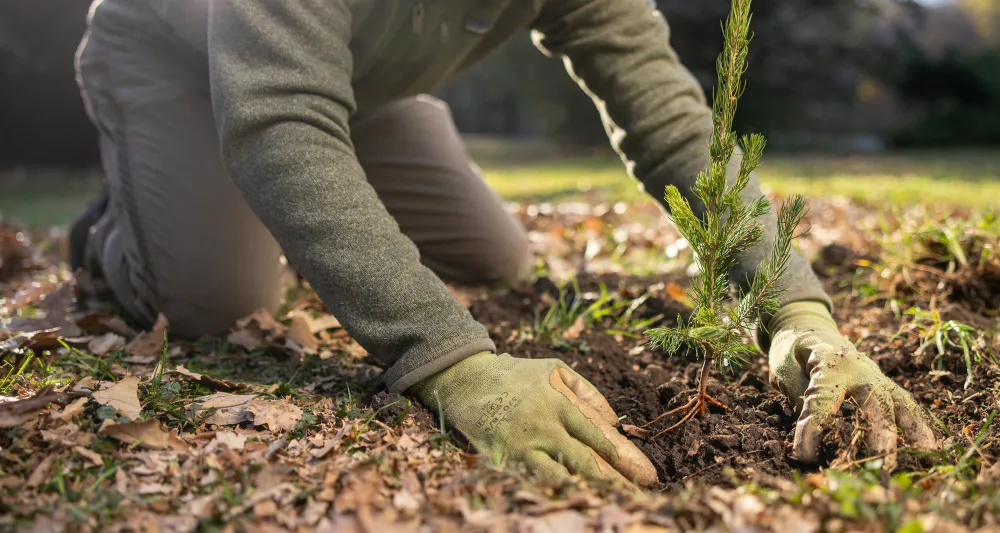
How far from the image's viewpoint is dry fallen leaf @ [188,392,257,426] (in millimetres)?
1731

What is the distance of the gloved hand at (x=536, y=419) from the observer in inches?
61.7

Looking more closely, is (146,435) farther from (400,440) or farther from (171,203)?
(171,203)

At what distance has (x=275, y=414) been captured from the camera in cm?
172

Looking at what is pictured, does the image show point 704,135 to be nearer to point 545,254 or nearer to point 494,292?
point 494,292

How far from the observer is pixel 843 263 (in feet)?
10.4

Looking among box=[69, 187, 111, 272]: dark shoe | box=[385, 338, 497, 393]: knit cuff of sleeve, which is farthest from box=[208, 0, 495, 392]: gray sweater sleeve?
box=[69, 187, 111, 272]: dark shoe

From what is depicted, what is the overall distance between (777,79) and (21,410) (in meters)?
12.7

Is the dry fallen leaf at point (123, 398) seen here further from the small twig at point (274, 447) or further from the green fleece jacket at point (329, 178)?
the green fleece jacket at point (329, 178)

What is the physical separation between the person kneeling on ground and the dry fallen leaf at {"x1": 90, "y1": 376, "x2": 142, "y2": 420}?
1.58 ft

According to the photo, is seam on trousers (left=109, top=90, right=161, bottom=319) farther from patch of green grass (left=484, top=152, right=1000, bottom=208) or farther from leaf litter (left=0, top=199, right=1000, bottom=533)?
patch of green grass (left=484, top=152, right=1000, bottom=208)

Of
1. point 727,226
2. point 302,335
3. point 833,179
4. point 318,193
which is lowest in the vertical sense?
point 833,179

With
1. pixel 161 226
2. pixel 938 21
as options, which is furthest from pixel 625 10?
pixel 938 21

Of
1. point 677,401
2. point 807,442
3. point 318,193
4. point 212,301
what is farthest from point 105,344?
point 807,442

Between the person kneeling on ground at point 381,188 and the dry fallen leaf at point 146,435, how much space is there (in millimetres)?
462
